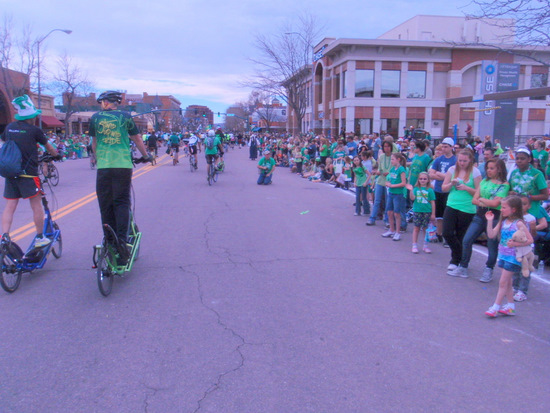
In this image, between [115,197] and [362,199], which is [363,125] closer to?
[362,199]

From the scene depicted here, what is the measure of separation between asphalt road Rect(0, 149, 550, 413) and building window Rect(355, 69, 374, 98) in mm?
33349

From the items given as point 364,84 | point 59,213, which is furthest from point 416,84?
point 59,213

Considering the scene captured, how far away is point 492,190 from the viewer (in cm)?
586

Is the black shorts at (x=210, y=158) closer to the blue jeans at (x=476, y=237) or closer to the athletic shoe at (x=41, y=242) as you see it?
the athletic shoe at (x=41, y=242)

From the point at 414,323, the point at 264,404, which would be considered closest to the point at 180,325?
the point at 264,404

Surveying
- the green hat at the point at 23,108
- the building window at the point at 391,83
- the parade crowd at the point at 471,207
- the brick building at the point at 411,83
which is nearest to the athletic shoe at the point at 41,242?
the green hat at the point at 23,108

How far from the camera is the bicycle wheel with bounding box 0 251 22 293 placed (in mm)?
5186

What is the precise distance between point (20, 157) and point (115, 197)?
1.20 m

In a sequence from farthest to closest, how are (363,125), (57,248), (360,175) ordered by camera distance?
(363,125) → (360,175) → (57,248)

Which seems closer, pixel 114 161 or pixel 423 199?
pixel 114 161

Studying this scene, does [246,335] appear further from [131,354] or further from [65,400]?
[65,400]

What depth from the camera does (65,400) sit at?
10.8ft

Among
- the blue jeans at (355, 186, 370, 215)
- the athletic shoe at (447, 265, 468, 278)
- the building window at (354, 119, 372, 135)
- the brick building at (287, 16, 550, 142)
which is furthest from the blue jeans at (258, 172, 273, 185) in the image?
the building window at (354, 119, 372, 135)

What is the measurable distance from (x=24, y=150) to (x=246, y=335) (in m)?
3.57
